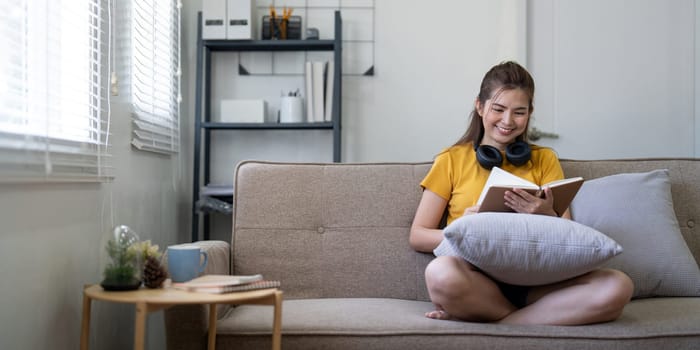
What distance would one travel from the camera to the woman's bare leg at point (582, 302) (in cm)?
176

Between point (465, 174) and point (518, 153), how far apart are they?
17 centimetres

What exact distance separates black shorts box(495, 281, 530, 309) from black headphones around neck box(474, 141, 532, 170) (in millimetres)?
393

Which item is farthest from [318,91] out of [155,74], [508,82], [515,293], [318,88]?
[515,293]

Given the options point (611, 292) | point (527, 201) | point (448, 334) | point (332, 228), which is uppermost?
point (527, 201)

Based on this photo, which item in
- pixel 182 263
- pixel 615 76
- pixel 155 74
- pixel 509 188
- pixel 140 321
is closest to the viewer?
pixel 140 321

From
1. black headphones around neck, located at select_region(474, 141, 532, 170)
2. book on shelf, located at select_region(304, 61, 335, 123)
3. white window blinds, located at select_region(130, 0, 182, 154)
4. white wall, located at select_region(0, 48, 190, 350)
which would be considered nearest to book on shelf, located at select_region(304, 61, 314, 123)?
book on shelf, located at select_region(304, 61, 335, 123)

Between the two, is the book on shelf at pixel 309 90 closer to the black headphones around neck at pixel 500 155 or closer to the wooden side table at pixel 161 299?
the black headphones around neck at pixel 500 155

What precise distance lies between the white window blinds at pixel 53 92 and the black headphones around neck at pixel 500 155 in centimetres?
110

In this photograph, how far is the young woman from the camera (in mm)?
1778

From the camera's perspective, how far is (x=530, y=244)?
5.59ft

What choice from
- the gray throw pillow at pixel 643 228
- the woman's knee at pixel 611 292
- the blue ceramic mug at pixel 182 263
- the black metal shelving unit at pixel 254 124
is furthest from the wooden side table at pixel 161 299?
the black metal shelving unit at pixel 254 124

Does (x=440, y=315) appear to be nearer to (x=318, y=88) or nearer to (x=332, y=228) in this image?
(x=332, y=228)

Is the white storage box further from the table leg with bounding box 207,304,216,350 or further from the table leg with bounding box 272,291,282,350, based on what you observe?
the table leg with bounding box 272,291,282,350

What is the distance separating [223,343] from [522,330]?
2.42 ft
